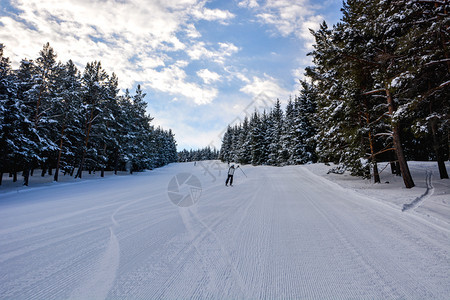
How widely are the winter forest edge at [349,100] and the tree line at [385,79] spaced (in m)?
0.05

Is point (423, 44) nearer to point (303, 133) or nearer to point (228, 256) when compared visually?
point (228, 256)

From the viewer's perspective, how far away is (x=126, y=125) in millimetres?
31797

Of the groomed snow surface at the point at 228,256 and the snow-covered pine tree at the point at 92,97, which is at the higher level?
the snow-covered pine tree at the point at 92,97

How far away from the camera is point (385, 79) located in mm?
9422

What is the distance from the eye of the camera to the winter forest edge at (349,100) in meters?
8.27

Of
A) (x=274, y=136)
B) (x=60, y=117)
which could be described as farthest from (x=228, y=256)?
(x=274, y=136)

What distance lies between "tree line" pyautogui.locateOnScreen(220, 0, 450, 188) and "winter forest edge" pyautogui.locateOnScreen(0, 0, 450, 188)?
5cm

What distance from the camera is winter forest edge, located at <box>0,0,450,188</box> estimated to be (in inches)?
325

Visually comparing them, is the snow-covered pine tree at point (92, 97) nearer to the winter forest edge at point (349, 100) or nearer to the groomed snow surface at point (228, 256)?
the winter forest edge at point (349, 100)

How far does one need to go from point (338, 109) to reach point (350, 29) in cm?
442

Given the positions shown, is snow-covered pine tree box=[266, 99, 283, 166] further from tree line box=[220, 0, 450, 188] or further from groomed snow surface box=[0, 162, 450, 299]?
groomed snow surface box=[0, 162, 450, 299]

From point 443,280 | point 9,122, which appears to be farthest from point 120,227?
point 9,122

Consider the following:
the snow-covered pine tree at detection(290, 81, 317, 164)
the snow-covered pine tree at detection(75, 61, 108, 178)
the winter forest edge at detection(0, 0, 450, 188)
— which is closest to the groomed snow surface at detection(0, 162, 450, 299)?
the winter forest edge at detection(0, 0, 450, 188)

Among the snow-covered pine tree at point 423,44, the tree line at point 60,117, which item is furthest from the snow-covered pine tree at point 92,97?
the snow-covered pine tree at point 423,44
